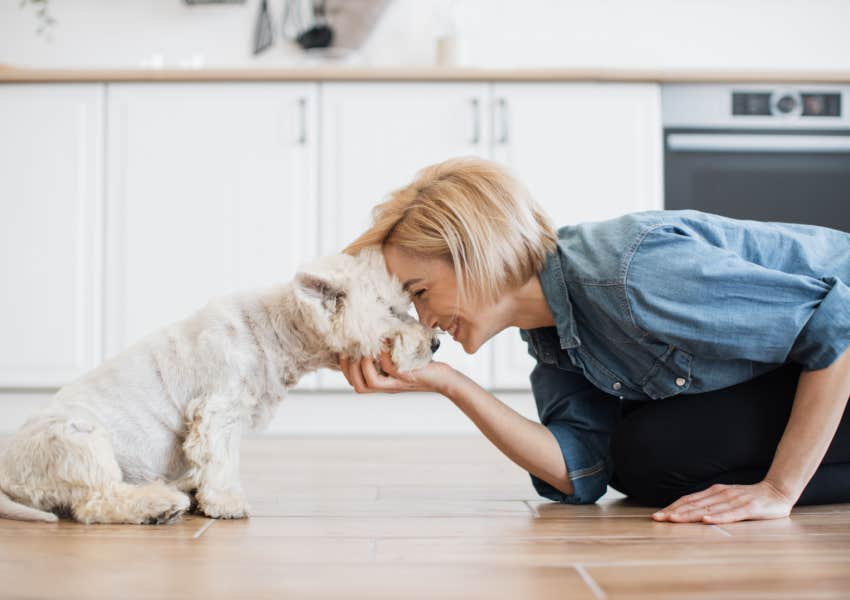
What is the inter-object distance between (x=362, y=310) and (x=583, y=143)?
6.38 ft

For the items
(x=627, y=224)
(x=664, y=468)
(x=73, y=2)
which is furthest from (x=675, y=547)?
(x=73, y=2)

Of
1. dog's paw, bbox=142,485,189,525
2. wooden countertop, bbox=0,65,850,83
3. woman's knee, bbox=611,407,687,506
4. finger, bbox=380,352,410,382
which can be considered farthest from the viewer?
wooden countertop, bbox=0,65,850,83

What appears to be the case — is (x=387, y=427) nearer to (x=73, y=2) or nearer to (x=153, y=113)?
(x=153, y=113)

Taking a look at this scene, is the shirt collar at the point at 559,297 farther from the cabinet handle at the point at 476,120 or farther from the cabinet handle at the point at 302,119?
the cabinet handle at the point at 302,119

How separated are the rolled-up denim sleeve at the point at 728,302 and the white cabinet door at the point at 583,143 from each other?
5.83ft

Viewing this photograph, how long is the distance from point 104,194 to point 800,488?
2690 mm

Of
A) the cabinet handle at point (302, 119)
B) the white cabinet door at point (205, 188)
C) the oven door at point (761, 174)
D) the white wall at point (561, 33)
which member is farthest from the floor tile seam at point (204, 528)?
the white wall at point (561, 33)

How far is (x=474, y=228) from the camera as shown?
5.36ft

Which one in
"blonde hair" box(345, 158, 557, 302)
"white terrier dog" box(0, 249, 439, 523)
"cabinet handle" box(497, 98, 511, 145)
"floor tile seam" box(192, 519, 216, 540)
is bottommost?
"floor tile seam" box(192, 519, 216, 540)

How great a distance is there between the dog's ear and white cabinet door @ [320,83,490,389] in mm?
1678

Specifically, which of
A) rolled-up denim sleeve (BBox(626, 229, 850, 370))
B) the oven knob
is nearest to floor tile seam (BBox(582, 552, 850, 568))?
rolled-up denim sleeve (BBox(626, 229, 850, 370))

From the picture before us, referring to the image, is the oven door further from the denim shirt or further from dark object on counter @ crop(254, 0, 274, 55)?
dark object on counter @ crop(254, 0, 274, 55)

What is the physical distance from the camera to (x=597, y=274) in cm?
163

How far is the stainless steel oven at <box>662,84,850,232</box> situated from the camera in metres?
3.35
